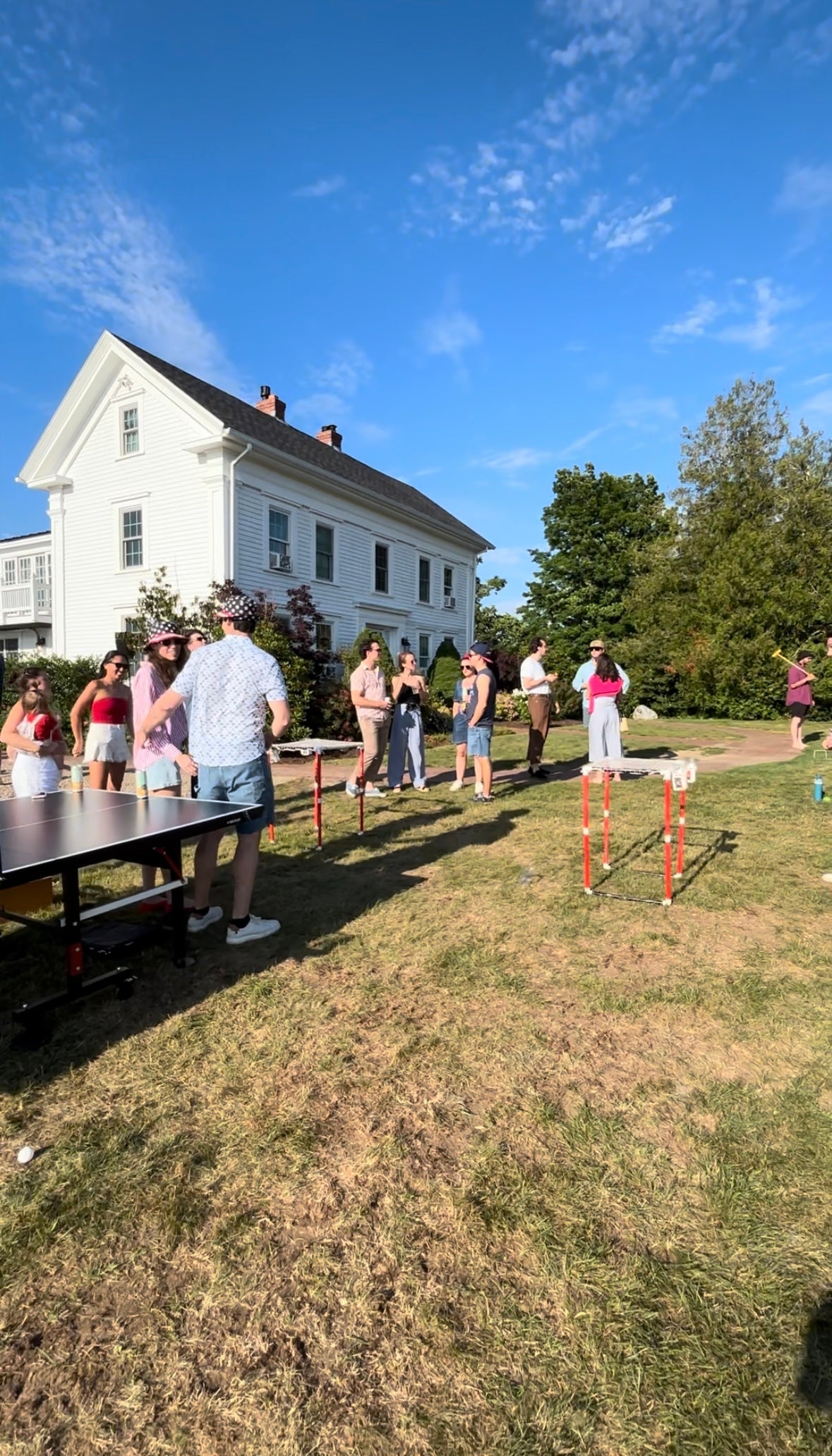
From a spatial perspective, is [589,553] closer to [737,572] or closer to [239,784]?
[737,572]

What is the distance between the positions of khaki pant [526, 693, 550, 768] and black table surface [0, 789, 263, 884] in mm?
6534

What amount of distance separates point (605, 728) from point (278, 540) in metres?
12.7

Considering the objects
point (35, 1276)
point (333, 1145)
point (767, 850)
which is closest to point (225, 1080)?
point (333, 1145)

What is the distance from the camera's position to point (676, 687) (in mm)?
27844

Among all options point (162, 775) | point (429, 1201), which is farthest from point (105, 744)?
point (429, 1201)

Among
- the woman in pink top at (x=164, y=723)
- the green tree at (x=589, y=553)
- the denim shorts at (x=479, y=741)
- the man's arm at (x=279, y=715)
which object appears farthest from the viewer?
the green tree at (x=589, y=553)

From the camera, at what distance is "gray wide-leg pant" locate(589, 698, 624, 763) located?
937 cm

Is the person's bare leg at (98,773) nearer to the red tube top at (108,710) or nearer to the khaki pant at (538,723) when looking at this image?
the red tube top at (108,710)

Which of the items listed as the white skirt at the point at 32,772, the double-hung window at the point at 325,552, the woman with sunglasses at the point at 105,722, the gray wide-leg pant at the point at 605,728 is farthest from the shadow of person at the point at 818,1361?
the double-hung window at the point at 325,552

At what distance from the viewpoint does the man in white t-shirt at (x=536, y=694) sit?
9750 mm

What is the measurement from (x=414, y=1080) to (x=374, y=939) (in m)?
1.56

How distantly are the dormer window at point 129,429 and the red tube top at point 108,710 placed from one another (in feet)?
49.8

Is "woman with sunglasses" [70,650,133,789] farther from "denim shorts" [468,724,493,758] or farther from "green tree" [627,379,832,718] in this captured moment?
"green tree" [627,379,832,718]

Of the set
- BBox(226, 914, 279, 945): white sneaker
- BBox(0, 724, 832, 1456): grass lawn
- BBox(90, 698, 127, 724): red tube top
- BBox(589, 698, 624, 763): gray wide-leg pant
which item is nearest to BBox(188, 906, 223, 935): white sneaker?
BBox(226, 914, 279, 945): white sneaker
